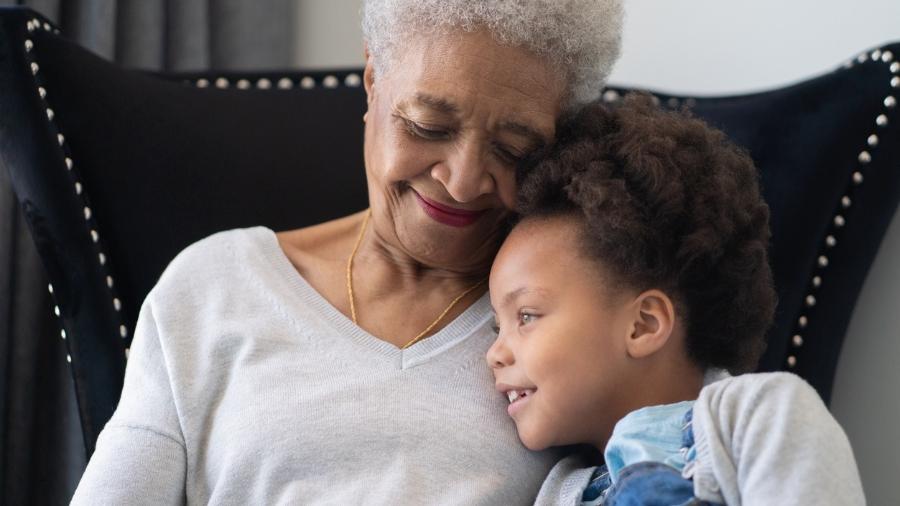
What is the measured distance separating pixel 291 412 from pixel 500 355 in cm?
28

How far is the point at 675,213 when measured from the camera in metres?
1.30

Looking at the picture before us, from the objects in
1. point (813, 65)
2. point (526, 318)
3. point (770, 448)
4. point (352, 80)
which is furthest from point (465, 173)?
point (813, 65)

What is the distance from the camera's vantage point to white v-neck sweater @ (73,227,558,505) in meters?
1.36

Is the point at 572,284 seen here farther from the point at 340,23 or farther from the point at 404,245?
the point at 340,23

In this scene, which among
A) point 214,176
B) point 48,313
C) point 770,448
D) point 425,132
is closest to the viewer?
point 770,448

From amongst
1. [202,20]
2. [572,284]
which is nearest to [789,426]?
[572,284]

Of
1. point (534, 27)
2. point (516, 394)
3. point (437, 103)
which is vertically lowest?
point (516, 394)

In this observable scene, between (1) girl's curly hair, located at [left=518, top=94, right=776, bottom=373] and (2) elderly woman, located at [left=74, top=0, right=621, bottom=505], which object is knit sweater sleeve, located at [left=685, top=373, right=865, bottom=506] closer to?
(1) girl's curly hair, located at [left=518, top=94, right=776, bottom=373]

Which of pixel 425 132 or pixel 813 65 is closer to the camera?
pixel 425 132

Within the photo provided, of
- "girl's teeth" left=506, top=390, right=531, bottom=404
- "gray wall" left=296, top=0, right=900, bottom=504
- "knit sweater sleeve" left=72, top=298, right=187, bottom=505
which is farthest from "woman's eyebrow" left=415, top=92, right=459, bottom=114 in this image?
"gray wall" left=296, top=0, right=900, bottom=504

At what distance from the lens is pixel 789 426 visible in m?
1.07

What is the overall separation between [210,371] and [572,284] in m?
0.50

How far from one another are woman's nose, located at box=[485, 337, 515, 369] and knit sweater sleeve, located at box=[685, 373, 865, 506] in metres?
0.27

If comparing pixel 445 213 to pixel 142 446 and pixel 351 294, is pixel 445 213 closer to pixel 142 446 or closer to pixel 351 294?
pixel 351 294
